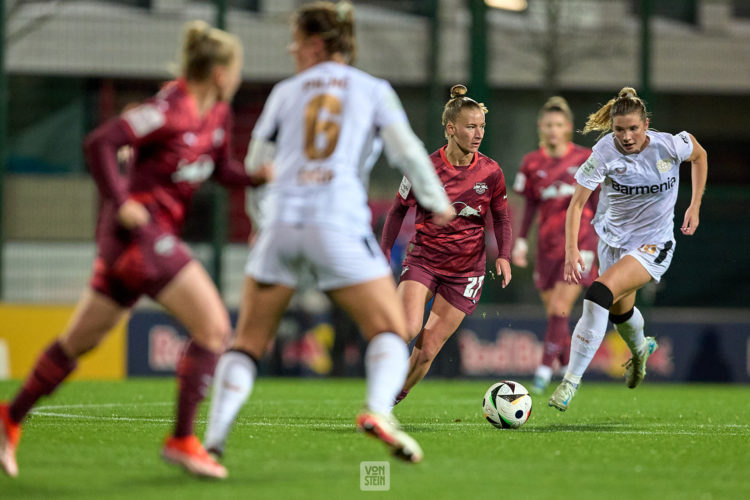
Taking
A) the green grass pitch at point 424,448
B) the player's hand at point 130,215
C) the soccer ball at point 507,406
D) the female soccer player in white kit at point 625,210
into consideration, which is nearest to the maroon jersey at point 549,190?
the green grass pitch at point 424,448

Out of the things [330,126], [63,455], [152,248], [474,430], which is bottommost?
[474,430]

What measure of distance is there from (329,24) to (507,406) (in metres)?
3.13

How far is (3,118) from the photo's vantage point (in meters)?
15.0

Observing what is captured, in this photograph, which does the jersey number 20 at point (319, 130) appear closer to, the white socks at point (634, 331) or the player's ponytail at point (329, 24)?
the player's ponytail at point (329, 24)

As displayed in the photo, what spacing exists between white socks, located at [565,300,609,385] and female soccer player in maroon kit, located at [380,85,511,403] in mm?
811

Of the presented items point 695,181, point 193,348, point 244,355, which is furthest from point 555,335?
point 193,348

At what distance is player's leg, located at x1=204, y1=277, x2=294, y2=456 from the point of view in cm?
514

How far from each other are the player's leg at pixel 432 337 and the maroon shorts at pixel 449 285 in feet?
0.11

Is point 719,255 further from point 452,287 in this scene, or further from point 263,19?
point 452,287

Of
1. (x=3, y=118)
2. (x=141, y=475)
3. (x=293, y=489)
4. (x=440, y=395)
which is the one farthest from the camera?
(x=3, y=118)

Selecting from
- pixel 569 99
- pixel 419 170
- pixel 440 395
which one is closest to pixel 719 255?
pixel 569 99

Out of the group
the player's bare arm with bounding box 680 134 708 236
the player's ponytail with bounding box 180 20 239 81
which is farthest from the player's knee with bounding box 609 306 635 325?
the player's ponytail with bounding box 180 20 239 81

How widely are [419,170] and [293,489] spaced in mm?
1454

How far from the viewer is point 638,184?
838 cm
